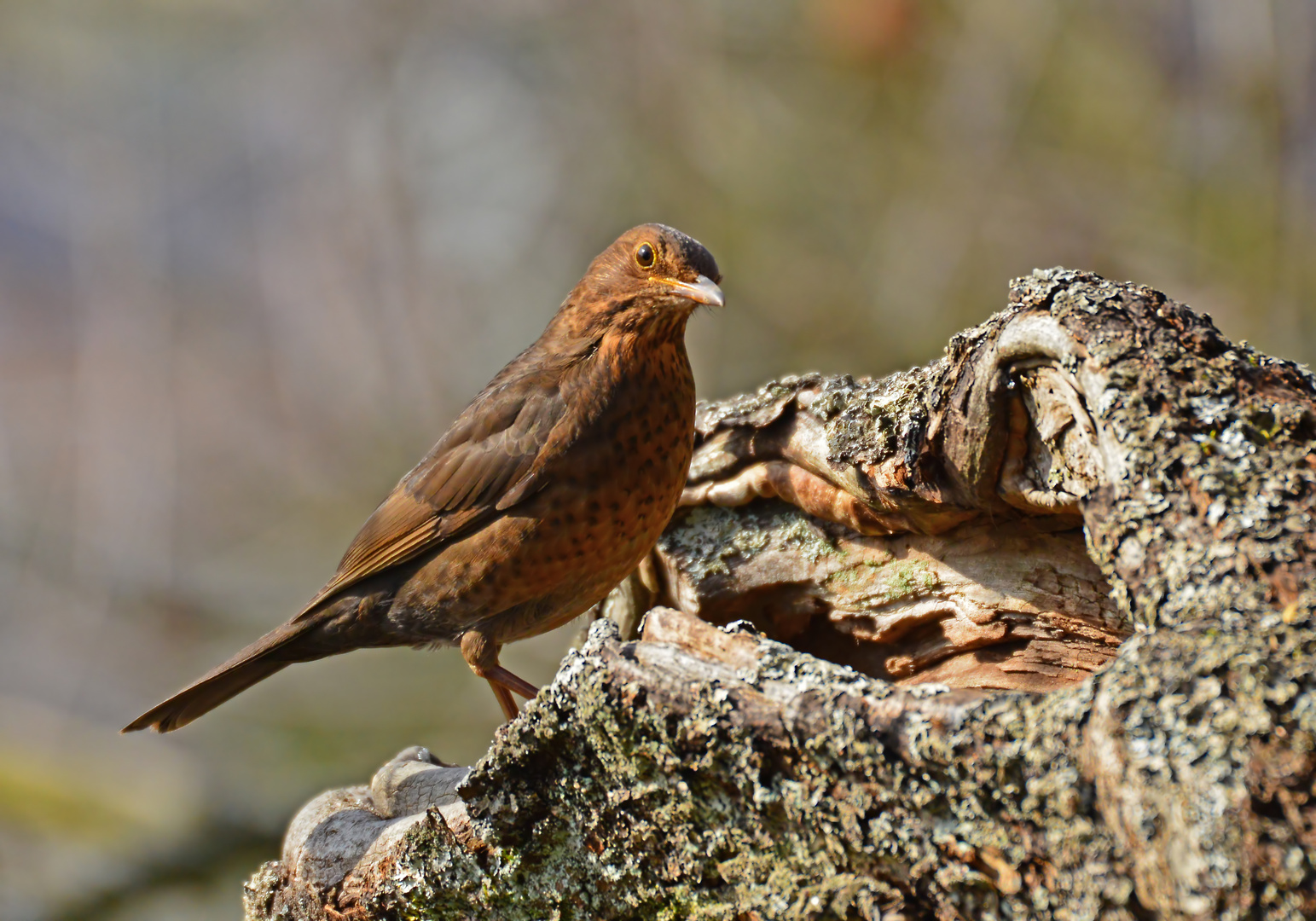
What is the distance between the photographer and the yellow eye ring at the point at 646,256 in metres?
3.67

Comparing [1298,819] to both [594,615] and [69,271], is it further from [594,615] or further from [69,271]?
[69,271]

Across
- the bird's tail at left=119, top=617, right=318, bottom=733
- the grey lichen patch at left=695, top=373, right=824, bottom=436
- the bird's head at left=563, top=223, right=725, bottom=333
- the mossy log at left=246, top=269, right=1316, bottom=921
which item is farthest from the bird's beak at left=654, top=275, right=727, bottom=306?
the bird's tail at left=119, top=617, right=318, bottom=733

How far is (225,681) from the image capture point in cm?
378

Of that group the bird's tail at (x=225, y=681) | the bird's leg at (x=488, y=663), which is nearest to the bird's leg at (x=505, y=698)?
the bird's leg at (x=488, y=663)

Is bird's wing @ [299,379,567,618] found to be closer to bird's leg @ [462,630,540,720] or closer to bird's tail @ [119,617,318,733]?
bird's tail @ [119,617,318,733]

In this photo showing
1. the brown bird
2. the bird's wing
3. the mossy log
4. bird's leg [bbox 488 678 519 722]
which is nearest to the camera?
the mossy log

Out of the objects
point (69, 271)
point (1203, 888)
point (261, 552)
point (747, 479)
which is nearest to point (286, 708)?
point (261, 552)

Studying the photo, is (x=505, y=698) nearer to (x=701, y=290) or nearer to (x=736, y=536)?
(x=736, y=536)

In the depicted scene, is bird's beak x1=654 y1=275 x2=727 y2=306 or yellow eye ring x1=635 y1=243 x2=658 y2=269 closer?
bird's beak x1=654 y1=275 x2=727 y2=306

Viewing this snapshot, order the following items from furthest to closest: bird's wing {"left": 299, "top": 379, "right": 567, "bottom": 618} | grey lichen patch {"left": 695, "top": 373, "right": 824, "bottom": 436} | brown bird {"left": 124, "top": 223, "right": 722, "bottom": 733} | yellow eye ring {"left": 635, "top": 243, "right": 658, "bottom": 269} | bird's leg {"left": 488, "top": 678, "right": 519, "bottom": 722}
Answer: bird's leg {"left": 488, "top": 678, "right": 519, "bottom": 722}
yellow eye ring {"left": 635, "top": 243, "right": 658, "bottom": 269}
bird's wing {"left": 299, "top": 379, "right": 567, "bottom": 618}
brown bird {"left": 124, "top": 223, "right": 722, "bottom": 733}
grey lichen patch {"left": 695, "top": 373, "right": 824, "bottom": 436}

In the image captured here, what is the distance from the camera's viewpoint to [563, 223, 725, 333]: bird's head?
3586mm

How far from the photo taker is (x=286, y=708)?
26.1 feet

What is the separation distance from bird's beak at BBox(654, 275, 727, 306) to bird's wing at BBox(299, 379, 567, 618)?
1.71 feet

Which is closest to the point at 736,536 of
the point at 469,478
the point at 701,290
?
the point at 701,290
